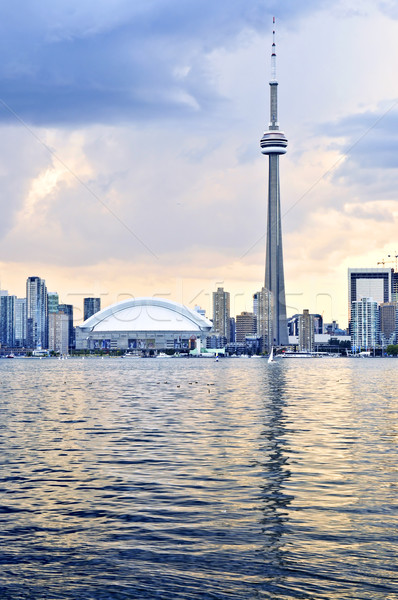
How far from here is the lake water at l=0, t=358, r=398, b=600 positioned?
1708 centimetres

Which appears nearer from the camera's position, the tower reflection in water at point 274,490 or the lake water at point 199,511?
the lake water at point 199,511

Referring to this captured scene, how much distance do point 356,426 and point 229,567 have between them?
31.0 m

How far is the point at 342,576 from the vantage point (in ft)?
56.7

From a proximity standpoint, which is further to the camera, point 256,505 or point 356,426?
point 356,426

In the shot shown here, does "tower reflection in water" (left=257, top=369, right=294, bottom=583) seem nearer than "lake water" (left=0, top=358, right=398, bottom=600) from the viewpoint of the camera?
No

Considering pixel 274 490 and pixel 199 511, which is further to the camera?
pixel 274 490

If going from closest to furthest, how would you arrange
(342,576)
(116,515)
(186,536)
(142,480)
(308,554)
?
1. (342,576)
2. (308,554)
3. (186,536)
4. (116,515)
5. (142,480)

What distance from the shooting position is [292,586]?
54.7 feet

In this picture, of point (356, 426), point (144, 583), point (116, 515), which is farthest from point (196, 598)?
point (356, 426)

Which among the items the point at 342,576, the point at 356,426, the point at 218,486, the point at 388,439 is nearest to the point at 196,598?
the point at 342,576

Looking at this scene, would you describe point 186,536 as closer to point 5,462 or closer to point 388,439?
point 5,462

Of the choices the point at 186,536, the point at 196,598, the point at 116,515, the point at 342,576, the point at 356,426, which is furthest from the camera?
the point at 356,426

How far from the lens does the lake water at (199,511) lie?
56.0 feet

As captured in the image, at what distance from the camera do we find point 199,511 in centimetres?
2366
